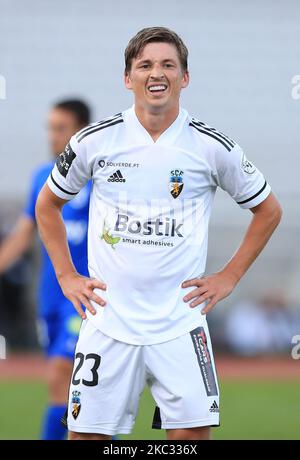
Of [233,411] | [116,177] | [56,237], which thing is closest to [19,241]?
[56,237]

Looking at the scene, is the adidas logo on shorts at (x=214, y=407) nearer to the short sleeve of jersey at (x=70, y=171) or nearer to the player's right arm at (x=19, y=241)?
the short sleeve of jersey at (x=70, y=171)

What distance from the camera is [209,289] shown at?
14.4 ft

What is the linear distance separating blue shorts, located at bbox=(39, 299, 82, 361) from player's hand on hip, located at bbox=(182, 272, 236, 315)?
2.08 meters

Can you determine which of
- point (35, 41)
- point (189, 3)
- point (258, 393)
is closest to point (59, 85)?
point (35, 41)

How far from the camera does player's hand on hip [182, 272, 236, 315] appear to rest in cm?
432

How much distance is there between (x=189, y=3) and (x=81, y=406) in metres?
14.3

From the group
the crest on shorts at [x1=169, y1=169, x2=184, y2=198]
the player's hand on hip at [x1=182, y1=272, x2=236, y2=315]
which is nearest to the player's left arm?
the player's hand on hip at [x1=182, y1=272, x2=236, y2=315]

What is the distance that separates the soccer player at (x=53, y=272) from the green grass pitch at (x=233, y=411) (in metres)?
1.23

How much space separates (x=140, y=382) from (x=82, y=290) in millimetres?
474

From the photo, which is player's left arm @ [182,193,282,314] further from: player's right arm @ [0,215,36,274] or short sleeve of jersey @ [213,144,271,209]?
player's right arm @ [0,215,36,274]

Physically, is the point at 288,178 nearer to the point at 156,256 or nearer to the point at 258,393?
the point at 258,393

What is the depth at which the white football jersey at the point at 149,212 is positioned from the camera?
4266mm

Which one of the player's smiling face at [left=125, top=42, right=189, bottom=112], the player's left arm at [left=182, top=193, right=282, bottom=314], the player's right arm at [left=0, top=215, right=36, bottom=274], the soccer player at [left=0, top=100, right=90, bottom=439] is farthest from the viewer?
the player's right arm at [left=0, top=215, right=36, bottom=274]

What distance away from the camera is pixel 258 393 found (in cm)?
1143
